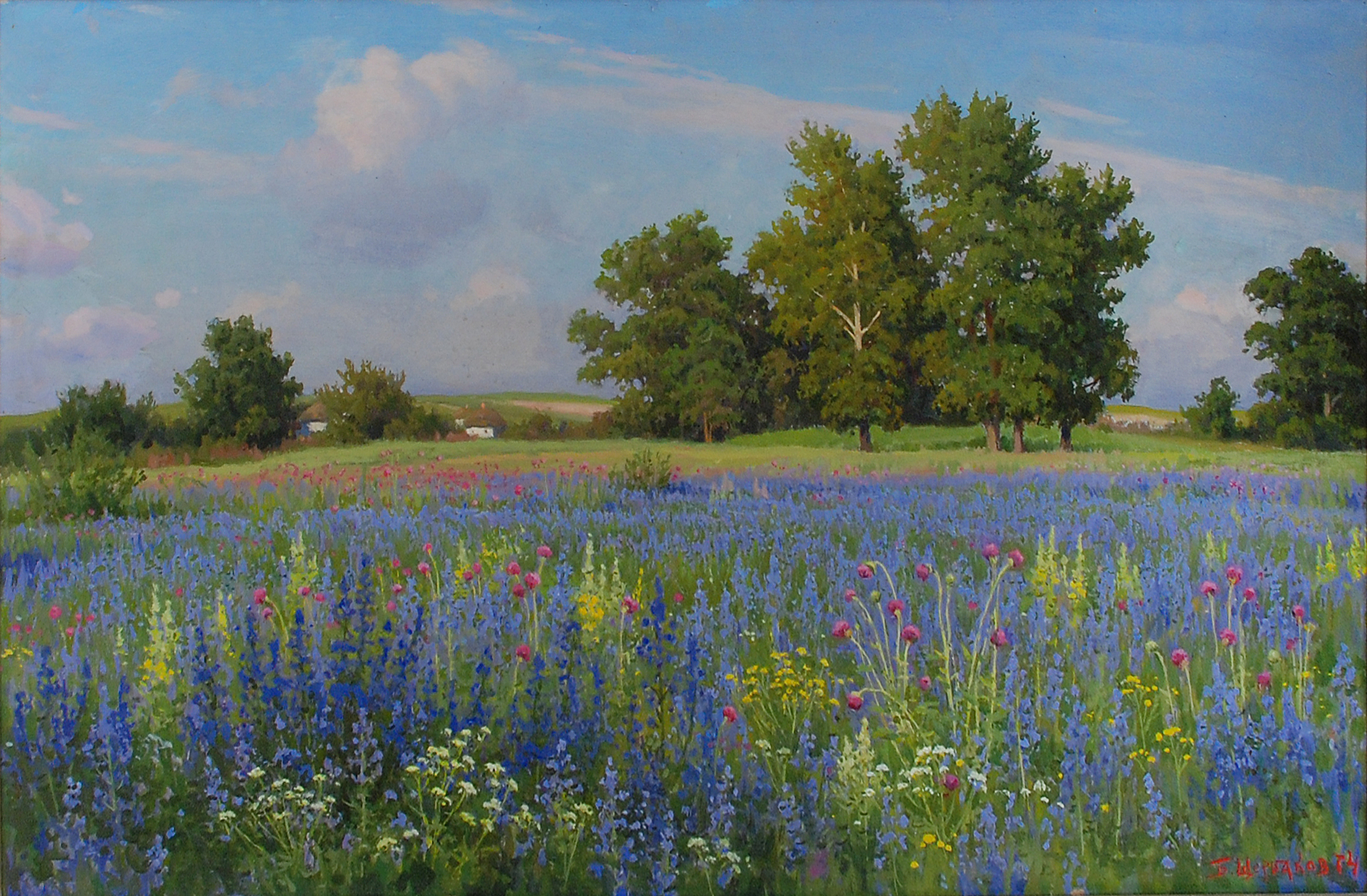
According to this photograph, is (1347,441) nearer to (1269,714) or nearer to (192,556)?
(1269,714)

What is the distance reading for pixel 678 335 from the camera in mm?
5176

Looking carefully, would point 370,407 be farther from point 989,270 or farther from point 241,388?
point 989,270

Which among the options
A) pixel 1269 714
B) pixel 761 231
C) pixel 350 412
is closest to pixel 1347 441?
pixel 1269 714

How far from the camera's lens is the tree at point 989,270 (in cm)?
502

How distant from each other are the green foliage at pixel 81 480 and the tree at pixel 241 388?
564 millimetres

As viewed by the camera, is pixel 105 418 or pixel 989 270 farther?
pixel 989 270

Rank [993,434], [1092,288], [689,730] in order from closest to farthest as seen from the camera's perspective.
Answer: [689,730] → [1092,288] → [993,434]

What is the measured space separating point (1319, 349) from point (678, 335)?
10.9 feet

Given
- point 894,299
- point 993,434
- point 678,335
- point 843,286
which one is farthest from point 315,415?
point 993,434

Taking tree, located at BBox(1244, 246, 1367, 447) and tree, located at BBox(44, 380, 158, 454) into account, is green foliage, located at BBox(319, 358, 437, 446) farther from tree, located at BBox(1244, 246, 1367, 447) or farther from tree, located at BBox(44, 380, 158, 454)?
tree, located at BBox(1244, 246, 1367, 447)
